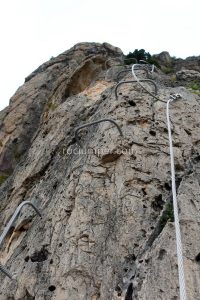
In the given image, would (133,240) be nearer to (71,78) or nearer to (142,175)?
(142,175)

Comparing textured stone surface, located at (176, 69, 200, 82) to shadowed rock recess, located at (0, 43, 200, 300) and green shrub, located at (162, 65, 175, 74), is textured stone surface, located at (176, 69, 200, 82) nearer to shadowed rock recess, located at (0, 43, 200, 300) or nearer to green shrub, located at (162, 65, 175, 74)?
shadowed rock recess, located at (0, 43, 200, 300)

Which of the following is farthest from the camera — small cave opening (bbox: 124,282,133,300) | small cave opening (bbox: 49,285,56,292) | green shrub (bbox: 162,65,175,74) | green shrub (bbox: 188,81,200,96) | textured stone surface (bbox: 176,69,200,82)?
green shrub (bbox: 162,65,175,74)

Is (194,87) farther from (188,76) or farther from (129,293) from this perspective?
(129,293)

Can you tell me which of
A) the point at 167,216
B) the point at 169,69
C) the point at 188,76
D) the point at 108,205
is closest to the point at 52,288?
the point at 108,205

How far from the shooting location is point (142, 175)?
839cm

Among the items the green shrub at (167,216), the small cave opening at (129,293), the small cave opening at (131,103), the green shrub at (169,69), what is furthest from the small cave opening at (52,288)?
the green shrub at (169,69)

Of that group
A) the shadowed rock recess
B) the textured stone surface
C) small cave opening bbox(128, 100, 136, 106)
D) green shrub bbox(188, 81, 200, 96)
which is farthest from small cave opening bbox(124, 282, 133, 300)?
the textured stone surface

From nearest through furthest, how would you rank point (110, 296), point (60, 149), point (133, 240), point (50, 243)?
point (110, 296) → point (133, 240) → point (50, 243) → point (60, 149)

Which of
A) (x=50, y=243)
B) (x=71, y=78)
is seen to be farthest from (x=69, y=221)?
(x=71, y=78)

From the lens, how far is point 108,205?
7891mm

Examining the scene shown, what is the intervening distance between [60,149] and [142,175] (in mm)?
3173

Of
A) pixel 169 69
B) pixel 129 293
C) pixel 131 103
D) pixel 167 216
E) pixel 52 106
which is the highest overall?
pixel 169 69

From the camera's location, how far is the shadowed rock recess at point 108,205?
6.37m

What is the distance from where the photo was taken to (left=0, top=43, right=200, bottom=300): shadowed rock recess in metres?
6.37
